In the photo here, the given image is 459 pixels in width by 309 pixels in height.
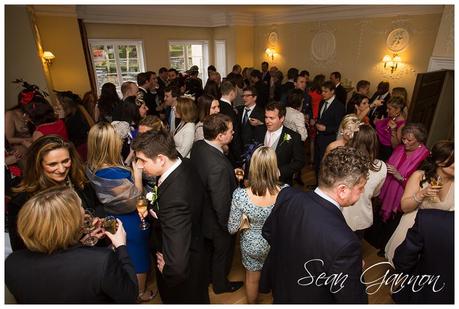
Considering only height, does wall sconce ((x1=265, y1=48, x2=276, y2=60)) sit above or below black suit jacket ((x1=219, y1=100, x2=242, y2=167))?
above

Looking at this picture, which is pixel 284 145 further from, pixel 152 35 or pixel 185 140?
pixel 152 35

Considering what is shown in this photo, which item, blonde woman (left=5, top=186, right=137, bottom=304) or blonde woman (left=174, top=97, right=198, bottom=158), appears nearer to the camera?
blonde woman (left=5, top=186, right=137, bottom=304)

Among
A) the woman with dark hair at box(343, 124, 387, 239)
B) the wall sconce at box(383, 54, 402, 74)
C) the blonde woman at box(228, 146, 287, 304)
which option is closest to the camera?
the blonde woman at box(228, 146, 287, 304)

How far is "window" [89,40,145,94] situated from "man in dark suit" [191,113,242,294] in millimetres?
8447

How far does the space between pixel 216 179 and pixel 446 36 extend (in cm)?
550

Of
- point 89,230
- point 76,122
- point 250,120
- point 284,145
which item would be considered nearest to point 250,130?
point 250,120

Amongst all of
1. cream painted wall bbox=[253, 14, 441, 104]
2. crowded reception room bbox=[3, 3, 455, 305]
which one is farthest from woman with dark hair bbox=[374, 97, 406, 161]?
cream painted wall bbox=[253, 14, 441, 104]

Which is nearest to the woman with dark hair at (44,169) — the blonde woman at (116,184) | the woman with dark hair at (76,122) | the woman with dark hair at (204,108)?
the blonde woman at (116,184)

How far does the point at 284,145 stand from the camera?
11.0 ft

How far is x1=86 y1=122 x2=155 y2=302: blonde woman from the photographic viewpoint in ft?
7.46

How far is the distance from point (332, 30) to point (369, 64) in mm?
1565

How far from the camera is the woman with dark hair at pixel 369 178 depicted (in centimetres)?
261

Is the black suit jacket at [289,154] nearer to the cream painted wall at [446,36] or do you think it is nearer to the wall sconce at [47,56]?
the cream painted wall at [446,36]

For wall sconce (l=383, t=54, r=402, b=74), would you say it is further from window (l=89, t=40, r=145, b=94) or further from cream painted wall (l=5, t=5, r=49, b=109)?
cream painted wall (l=5, t=5, r=49, b=109)
